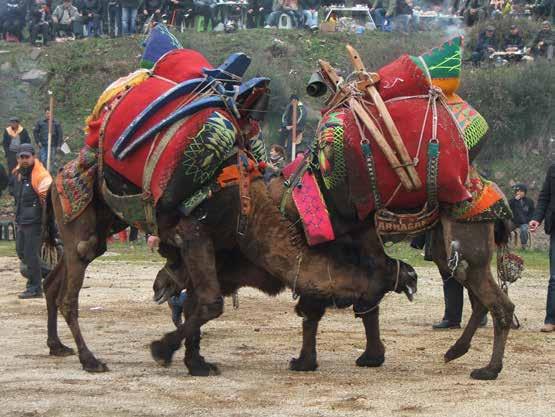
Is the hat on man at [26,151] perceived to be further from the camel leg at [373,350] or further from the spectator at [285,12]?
the spectator at [285,12]

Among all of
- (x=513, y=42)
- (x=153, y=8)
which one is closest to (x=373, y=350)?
(x=513, y=42)

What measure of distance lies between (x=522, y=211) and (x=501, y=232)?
→ 12.9 m

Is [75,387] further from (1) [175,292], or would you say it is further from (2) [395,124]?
(2) [395,124]

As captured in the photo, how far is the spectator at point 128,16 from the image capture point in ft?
115

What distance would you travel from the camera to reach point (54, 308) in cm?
1098

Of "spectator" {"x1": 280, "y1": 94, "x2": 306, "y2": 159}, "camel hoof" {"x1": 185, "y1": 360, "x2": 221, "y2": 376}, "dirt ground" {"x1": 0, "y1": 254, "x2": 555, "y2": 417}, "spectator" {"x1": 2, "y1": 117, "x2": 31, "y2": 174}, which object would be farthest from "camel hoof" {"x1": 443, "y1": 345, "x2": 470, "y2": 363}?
"spectator" {"x1": 2, "y1": 117, "x2": 31, "y2": 174}

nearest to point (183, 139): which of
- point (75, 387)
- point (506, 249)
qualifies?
point (75, 387)

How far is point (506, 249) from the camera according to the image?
1032 cm

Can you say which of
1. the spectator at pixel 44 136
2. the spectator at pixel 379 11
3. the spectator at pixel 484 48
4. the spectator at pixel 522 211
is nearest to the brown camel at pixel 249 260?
the spectator at pixel 522 211

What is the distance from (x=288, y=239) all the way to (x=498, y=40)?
23902mm

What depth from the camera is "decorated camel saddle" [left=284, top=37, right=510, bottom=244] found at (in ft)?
30.4

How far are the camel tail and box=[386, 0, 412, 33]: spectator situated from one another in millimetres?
22496

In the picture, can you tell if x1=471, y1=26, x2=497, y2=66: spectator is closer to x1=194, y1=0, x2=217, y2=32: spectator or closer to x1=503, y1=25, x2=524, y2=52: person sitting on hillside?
x1=503, y1=25, x2=524, y2=52: person sitting on hillside

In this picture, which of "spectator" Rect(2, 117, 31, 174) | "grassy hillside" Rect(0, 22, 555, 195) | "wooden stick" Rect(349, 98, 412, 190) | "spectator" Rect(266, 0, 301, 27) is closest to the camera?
"wooden stick" Rect(349, 98, 412, 190)
